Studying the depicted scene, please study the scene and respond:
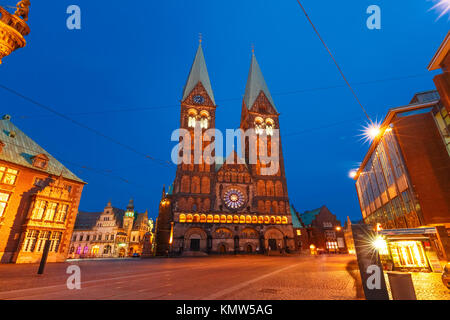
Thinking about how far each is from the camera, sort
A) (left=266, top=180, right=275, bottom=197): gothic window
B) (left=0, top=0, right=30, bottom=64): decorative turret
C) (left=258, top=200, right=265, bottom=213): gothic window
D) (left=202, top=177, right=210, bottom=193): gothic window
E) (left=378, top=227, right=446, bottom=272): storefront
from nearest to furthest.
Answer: (left=0, top=0, right=30, bottom=64): decorative turret < (left=378, top=227, right=446, bottom=272): storefront < (left=202, top=177, right=210, bottom=193): gothic window < (left=258, top=200, right=265, bottom=213): gothic window < (left=266, top=180, right=275, bottom=197): gothic window

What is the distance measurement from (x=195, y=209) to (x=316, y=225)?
3394 centimetres

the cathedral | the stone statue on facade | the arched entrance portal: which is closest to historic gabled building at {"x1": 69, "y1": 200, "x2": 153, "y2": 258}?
the cathedral

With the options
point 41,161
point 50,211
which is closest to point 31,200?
point 50,211

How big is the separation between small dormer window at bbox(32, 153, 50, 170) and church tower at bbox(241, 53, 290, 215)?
34.8 m

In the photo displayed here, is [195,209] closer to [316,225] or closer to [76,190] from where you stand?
[76,190]

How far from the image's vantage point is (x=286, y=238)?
4309 centimetres

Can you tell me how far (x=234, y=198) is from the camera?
4519 centimetres

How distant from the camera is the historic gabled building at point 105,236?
54312mm

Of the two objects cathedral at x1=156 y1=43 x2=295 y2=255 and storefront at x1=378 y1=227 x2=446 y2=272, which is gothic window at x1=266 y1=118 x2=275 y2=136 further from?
storefront at x1=378 y1=227 x2=446 y2=272

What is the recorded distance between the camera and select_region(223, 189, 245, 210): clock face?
146 ft

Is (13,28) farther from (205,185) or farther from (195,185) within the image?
(205,185)

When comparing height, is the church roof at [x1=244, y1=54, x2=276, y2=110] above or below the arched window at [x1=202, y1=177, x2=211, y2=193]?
above
